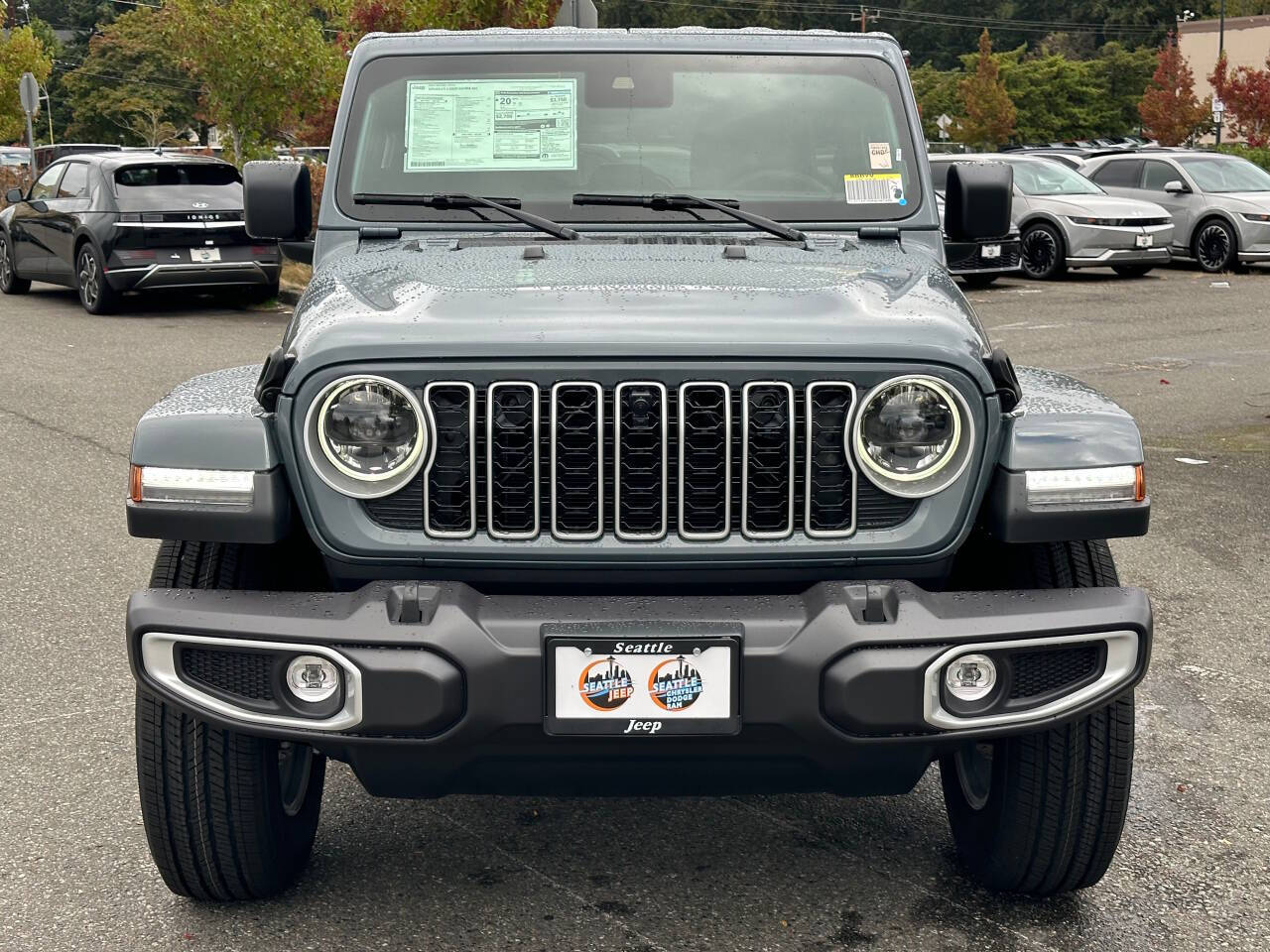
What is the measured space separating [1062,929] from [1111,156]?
20972mm

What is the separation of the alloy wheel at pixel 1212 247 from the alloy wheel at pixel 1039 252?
247 centimetres

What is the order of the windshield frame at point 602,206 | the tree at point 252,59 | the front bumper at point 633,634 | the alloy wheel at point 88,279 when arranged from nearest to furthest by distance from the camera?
the front bumper at point 633,634, the windshield frame at point 602,206, the alloy wheel at point 88,279, the tree at point 252,59

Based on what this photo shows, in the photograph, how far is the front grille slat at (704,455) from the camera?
3141mm

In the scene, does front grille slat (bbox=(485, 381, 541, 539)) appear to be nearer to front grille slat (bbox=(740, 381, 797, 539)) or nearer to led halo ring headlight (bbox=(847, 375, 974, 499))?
front grille slat (bbox=(740, 381, 797, 539))

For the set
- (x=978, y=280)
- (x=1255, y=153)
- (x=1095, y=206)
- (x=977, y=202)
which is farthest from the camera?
(x=1255, y=153)

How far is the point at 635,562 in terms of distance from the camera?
320 cm

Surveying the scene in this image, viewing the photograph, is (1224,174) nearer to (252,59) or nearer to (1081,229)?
(1081,229)

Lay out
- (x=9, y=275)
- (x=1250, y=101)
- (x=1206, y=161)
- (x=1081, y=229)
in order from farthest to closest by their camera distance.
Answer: (x=1250, y=101)
(x=1206, y=161)
(x=1081, y=229)
(x=9, y=275)

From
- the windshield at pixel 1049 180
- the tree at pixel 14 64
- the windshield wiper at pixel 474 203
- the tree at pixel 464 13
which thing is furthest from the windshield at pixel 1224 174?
the tree at pixel 14 64

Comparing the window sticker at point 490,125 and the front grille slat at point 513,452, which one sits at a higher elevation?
the window sticker at point 490,125

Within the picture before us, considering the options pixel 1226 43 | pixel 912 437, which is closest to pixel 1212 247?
pixel 912 437

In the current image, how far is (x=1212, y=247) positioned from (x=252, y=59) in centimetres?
1286

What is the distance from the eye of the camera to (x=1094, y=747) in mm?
3393

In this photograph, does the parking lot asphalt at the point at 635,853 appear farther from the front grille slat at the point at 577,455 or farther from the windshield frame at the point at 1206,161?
the windshield frame at the point at 1206,161
